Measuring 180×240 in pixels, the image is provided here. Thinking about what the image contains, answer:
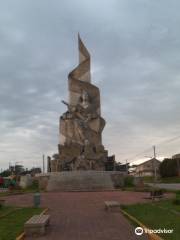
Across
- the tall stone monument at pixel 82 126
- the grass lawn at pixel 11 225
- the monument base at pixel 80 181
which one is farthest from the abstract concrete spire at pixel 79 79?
the grass lawn at pixel 11 225

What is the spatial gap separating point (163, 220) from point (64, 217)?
3.87 m

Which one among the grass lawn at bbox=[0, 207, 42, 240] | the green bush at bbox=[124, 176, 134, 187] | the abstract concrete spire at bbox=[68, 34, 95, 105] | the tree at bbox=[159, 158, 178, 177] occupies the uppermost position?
the abstract concrete spire at bbox=[68, 34, 95, 105]

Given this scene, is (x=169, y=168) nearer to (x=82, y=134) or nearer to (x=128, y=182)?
(x=82, y=134)

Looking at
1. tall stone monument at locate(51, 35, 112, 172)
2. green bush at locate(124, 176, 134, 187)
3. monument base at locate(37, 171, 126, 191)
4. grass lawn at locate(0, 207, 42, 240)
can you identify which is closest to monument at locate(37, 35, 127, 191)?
tall stone monument at locate(51, 35, 112, 172)

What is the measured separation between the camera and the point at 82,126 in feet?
156

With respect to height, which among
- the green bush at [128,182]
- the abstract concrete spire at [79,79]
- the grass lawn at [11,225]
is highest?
the abstract concrete spire at [79,79]

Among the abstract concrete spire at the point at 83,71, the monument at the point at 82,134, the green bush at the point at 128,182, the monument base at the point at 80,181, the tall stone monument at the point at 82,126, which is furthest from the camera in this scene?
the abstract concrete spire at the point at 83,71

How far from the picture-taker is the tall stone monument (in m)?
45.4

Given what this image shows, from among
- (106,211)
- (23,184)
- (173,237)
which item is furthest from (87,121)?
(173,237)

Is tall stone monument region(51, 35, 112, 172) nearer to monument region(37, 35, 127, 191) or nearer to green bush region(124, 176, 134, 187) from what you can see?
monument region(37, 35, 127, 191)

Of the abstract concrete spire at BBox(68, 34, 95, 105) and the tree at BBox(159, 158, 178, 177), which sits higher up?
the abstract concrete spire at BBox(68, 34, 95, 105)

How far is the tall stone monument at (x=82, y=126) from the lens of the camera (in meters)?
45.4

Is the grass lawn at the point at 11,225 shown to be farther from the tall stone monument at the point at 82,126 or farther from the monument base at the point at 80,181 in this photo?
the tall stone monument at the point at 82,126

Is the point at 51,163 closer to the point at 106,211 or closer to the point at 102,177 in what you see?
the point at 102,177
